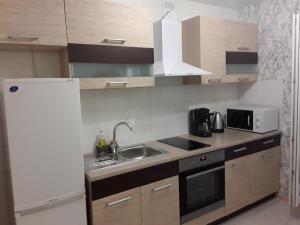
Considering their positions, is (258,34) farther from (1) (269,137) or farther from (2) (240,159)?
(2) (240,159)

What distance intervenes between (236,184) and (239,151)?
347mm

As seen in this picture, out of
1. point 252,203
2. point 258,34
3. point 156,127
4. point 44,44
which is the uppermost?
point 258,34

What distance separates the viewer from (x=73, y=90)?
164 centimetres

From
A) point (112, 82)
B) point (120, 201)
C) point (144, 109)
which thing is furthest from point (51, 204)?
point (144, 109)

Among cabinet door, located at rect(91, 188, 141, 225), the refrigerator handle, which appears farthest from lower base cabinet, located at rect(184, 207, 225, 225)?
the refrigerator handle

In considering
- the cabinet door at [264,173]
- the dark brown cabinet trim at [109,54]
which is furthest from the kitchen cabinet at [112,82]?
the cabinet door at [264,173]

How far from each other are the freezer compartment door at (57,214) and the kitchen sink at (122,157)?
259mm

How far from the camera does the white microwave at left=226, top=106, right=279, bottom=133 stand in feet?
9.13

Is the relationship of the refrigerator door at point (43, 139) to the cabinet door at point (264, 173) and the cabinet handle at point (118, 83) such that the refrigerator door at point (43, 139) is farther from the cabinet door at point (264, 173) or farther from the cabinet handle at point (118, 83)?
the cabinet door at point (264, 173)

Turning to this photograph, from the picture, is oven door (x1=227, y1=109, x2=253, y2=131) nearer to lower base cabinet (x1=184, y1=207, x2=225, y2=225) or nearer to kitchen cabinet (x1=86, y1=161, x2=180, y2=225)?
lower base cabinet (x1=184, y1=207, x2=225, y2=225)

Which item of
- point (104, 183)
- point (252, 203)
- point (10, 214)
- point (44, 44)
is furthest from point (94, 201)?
point (252, 203)

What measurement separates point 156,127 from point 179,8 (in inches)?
52.6

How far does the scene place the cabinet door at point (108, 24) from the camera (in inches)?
71.8

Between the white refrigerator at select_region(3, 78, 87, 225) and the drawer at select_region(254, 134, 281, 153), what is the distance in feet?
6.34
